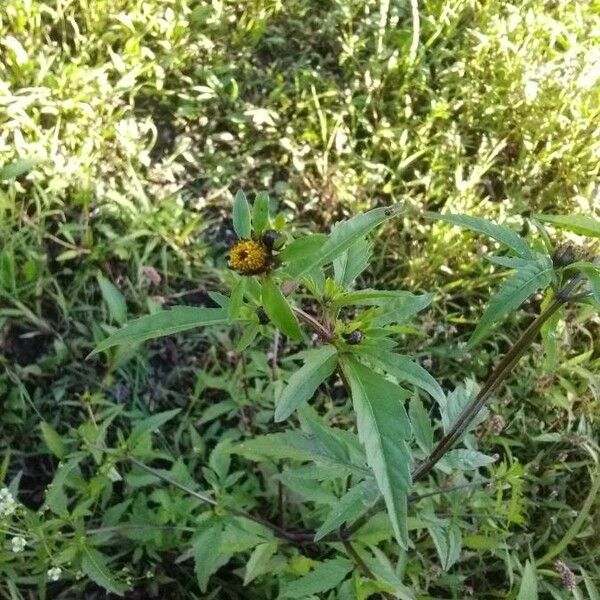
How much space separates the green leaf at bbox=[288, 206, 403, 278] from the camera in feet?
3.63

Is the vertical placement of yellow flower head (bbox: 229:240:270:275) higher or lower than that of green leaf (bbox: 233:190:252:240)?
lower

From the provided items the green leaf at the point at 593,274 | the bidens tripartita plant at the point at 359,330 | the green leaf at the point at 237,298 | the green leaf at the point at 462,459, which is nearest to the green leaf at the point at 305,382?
the bidens tripartita plant at the point at 359,330

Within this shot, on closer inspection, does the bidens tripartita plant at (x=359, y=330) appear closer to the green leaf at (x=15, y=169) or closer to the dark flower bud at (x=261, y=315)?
the dark flower bud at (x=261, y=315)

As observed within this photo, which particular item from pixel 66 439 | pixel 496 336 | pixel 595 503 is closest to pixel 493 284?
pixel 496 336

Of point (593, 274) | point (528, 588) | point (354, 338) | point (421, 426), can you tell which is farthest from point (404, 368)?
point (528, 588)

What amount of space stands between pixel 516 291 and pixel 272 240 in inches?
14.6

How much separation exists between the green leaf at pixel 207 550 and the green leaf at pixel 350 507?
1.03 feet

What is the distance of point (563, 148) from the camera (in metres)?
2.66

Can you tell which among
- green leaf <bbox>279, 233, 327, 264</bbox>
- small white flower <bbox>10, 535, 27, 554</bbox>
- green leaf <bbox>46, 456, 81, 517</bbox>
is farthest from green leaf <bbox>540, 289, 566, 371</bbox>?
small white flower <bbox>10, 535, 27, 554</bbox>

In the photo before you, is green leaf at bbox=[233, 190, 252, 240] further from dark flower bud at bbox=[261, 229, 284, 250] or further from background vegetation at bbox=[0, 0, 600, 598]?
background vegetation at bbox=[0, 0, 600, 598]

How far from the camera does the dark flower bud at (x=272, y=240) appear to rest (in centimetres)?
115

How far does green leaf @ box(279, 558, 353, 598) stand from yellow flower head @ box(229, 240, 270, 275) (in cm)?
75

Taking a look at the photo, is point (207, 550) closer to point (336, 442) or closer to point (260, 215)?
point (336, 442)

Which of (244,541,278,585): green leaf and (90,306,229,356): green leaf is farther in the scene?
(244,541,278,585): green leaf
